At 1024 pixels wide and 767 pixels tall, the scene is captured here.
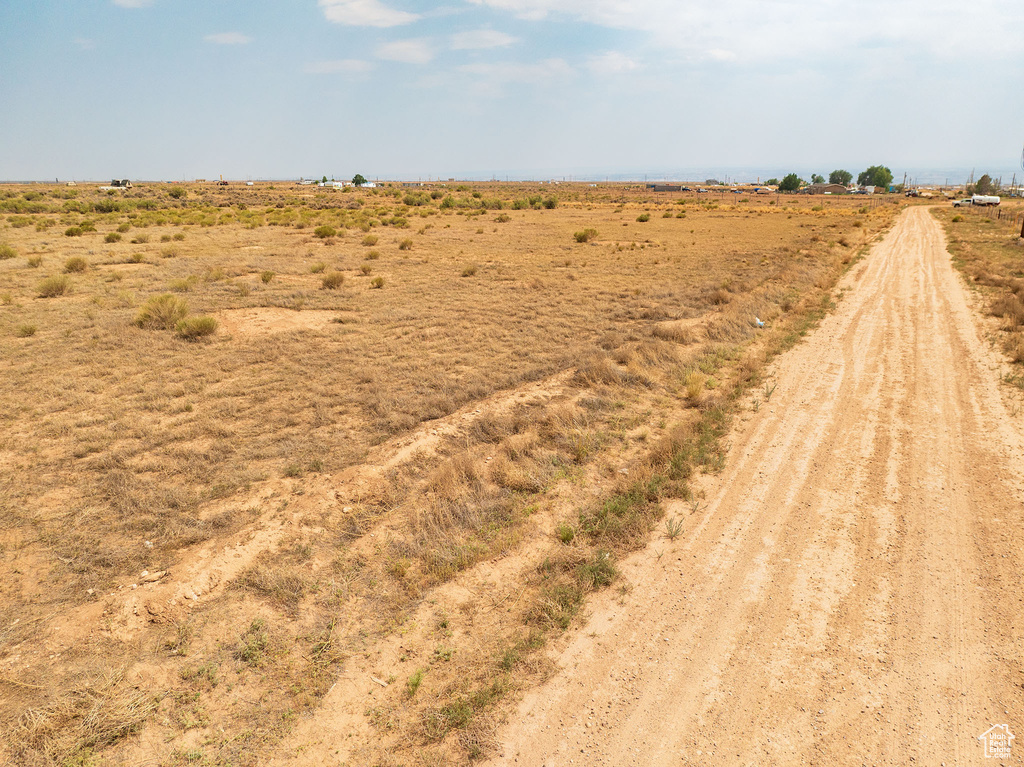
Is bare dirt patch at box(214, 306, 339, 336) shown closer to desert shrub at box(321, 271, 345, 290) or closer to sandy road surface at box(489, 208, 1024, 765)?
desert shrub at box(321, 271, 345, 290)

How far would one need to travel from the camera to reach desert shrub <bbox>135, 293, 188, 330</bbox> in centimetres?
1474

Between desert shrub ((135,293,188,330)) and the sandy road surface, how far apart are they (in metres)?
14.6

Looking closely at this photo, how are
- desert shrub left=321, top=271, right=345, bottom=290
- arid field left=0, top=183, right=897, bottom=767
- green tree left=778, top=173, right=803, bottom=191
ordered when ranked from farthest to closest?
green tree left=778, top=173, right=803, bottom=191 → desert shrub left=321, top=271, right=345, bottom=290 → arid field left=0, top=183, right=897, bottom=767

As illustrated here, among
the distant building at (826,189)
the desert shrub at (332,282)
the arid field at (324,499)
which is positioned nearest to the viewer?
the arid field at (324,499)

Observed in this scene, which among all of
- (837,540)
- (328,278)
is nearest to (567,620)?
(837,540)

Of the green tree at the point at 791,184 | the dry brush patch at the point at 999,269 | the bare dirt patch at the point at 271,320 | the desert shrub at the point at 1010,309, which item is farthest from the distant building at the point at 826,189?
the bare dirt patch at the point at 271,320

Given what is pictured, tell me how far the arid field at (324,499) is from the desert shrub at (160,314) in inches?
2.7

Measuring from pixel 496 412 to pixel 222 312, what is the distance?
38.1 ft

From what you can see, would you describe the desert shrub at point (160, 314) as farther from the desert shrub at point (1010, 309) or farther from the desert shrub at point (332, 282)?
the desert shrub at point (1010, 309)

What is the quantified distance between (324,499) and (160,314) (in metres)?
11.5

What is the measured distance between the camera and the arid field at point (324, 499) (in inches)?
163

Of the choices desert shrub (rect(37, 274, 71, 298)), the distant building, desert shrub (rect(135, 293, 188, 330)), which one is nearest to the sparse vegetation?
desert shrub (rect(37, 274, 71, 298))

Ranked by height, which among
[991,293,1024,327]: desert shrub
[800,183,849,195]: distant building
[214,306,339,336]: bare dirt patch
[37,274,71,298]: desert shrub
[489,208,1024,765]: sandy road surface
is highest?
[800,183,849,195]: distant building

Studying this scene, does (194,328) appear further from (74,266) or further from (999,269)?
(999,269)
